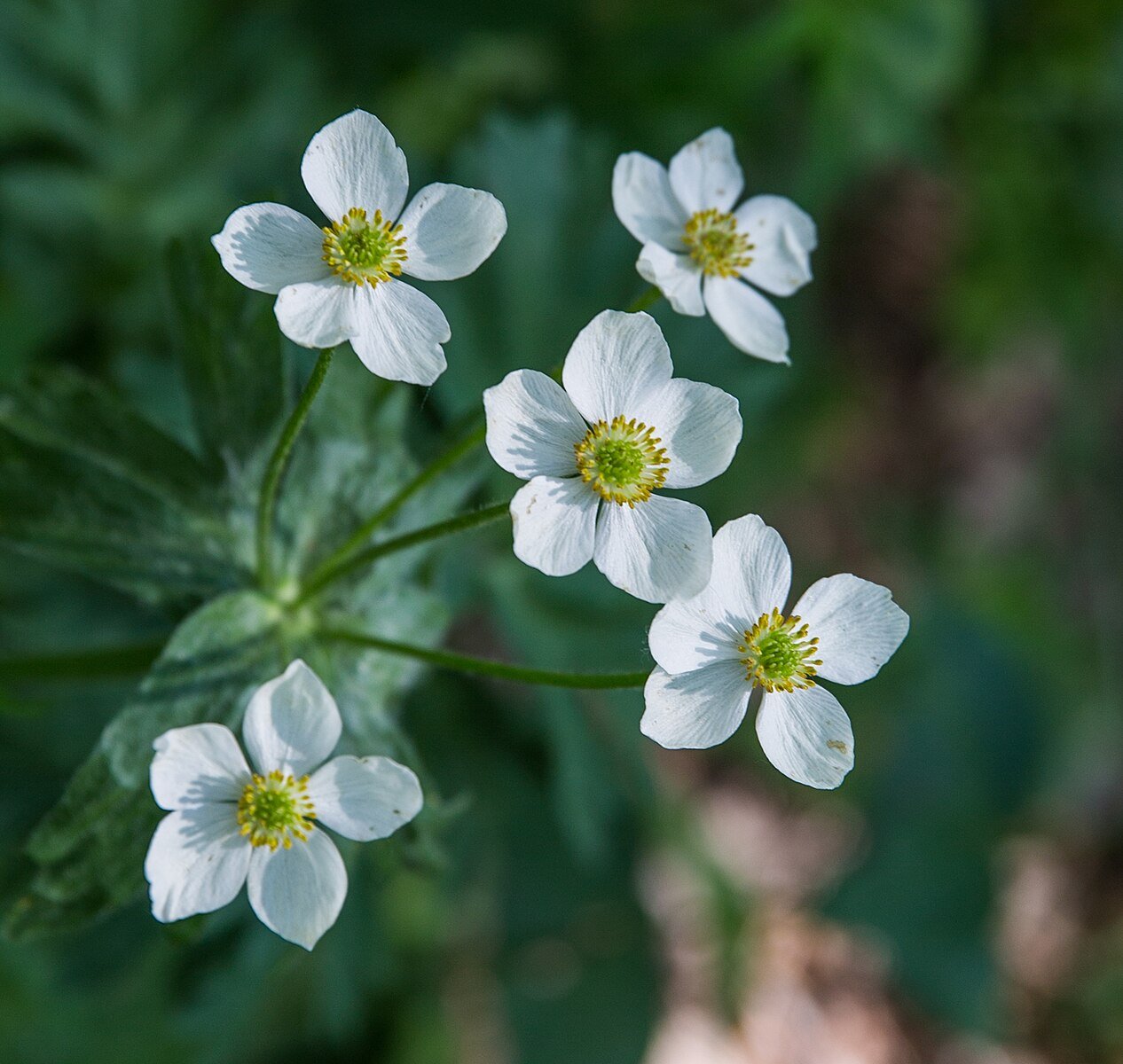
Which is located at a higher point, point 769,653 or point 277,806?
point 769,653

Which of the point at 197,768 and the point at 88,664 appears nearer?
the point at 197,768

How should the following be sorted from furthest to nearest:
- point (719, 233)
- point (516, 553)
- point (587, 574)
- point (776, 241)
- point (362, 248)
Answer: point (587, 574), point (776, 241), point (719, 233), point (362, 248), point (516, 553)

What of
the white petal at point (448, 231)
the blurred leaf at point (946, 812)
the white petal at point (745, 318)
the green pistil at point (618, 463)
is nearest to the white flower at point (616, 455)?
the green pistil at point (618, 463)

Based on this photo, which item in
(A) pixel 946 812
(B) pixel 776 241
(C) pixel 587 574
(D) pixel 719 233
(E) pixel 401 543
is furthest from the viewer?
(A) pixel 946 812

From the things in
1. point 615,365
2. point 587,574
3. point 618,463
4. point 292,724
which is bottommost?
point 587,574

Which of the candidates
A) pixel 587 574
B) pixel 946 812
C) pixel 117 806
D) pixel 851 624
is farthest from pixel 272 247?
pixel 946 812

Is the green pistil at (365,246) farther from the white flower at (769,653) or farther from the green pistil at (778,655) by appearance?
the green pistil at (778,655)

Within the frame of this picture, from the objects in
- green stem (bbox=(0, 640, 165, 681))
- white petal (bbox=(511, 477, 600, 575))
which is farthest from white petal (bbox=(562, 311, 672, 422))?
green stem (bbox=(0, 640, 165, 681))

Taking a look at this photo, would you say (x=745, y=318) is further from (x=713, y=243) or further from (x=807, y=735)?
(x=807, y=735)
